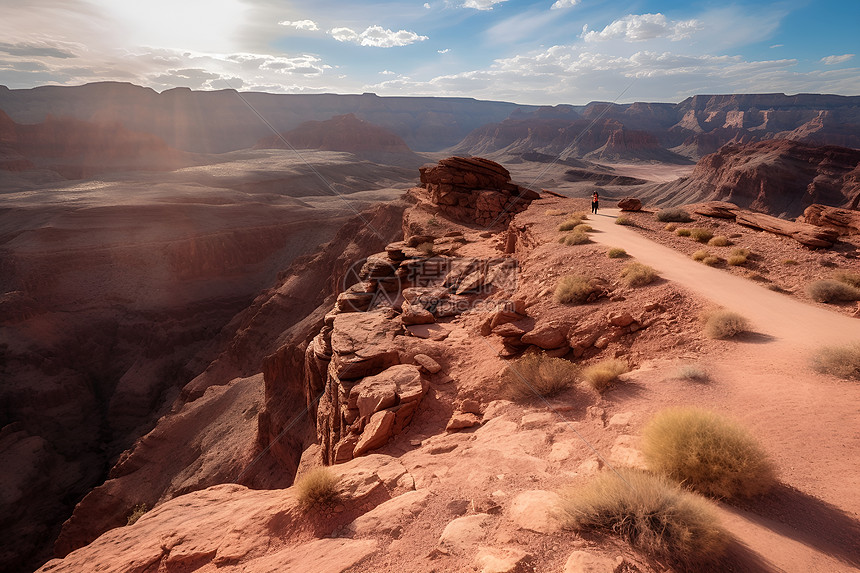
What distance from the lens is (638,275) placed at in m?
10.2

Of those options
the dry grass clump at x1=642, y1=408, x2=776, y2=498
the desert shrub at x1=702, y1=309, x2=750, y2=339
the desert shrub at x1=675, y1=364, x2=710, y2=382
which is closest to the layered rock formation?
the desert shrub at x1=702, y1=309, x2=750, y2=339

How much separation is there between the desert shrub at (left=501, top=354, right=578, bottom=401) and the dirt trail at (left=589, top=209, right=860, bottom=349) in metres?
4.08

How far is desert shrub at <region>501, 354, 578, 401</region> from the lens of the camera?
6926 mm

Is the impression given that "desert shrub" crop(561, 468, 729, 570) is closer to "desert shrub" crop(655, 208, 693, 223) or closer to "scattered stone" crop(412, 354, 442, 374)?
"scattered stone" crop(412, 354, 442, 374)

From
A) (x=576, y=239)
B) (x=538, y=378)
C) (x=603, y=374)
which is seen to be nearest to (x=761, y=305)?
(x=603, y=374)

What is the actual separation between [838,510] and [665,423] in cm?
155

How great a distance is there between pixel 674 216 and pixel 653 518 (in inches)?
749

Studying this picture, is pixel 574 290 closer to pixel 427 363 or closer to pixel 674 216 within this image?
pixel 427 363

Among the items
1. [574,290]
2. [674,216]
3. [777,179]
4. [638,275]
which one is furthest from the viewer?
[777,179]

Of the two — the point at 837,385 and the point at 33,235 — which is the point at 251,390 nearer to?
the point at 837,385

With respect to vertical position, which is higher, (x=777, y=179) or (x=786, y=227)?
(x=786, y=227)

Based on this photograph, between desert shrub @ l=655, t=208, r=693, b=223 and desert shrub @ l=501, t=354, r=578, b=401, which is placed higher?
desert shrub @ l=655, t=208, r=693, b=223

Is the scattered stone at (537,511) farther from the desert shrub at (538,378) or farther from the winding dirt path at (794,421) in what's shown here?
the desert shrub at (538,378)

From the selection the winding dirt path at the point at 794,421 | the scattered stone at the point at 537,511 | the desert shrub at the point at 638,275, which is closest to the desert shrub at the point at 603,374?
the winding dirt path at the point at 794,421
